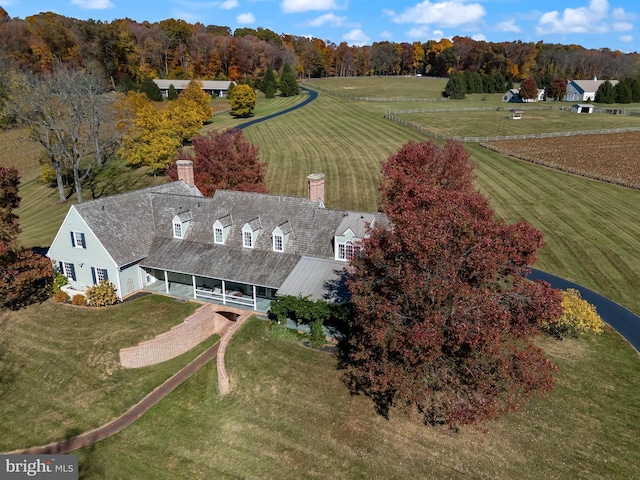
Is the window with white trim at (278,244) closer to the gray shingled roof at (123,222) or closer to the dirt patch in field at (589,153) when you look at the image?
the gray shingled roof at (123,222)

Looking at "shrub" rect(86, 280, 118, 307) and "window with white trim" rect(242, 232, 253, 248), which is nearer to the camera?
"shrub" rect(86, 280, 118, 307)

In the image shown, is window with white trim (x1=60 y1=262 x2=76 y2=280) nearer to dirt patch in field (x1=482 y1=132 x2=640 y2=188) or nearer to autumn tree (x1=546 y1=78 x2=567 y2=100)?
dirt patch in field (x1=482 y1=132 x2=640 y2=188)

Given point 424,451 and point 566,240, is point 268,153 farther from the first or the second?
point 424,451

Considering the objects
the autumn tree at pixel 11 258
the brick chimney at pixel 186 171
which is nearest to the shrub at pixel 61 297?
the autumn tree at pixel 11 258

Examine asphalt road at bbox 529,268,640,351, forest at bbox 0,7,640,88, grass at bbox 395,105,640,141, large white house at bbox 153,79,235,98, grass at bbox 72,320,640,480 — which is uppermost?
forest at bbox 0,7,640,88

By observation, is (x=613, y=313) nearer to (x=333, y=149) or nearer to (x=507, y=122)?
(x=333, y=149)

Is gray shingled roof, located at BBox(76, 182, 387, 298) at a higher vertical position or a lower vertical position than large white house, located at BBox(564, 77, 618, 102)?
lower

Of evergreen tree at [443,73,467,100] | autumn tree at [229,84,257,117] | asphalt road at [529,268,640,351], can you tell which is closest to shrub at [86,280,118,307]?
asphalt road at [529,268,640,351]
